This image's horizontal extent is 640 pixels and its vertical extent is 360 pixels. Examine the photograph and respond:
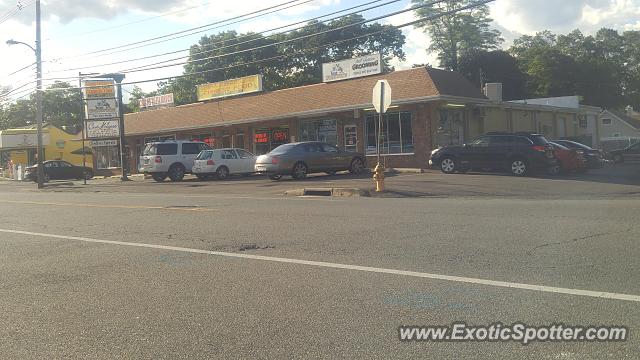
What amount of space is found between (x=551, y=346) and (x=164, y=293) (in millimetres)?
3957

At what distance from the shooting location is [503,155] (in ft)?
71.4

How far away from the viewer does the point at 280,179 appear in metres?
25.1

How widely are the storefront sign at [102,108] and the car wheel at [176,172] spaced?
968 centimetres

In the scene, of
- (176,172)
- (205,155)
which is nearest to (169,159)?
(176,172)

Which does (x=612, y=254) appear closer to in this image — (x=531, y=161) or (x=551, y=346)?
(x=551, y=346)

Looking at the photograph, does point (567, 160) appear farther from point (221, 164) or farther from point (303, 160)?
point (221, 164)

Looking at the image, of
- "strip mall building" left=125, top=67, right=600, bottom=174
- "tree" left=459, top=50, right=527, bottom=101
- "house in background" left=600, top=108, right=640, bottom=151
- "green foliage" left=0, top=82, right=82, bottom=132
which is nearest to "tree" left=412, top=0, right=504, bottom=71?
"tree" left=459, top=50, right=527, bottom=101

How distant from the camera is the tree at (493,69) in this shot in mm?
68812

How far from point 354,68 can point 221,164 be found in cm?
828

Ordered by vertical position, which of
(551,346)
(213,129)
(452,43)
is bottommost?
(551,346)

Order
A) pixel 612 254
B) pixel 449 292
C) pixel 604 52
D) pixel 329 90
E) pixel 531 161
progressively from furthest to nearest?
pixel 604 52
pixel 329 90
pixel 531 161
pixel 612 254
pixel 449 292

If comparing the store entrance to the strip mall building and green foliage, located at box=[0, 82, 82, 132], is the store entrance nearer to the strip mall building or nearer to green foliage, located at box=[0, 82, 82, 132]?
the strip mall building

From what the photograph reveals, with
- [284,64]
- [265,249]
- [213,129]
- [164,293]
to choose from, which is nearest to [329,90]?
[213,129]

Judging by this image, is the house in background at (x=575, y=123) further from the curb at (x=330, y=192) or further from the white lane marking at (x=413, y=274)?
the white lane marking at (x=413, y=274)
